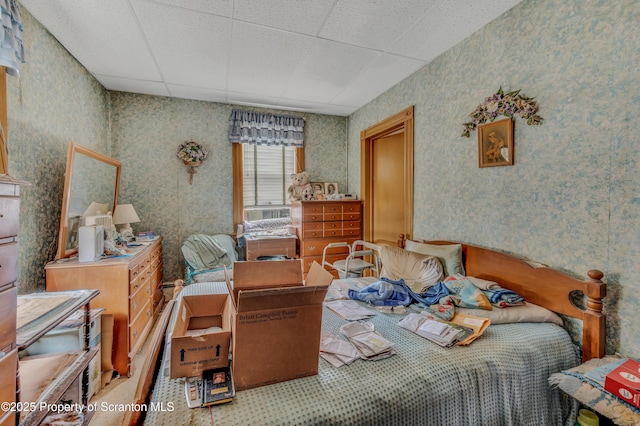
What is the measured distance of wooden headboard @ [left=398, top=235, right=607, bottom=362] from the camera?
148 cm

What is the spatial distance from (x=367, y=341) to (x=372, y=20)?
215 cm

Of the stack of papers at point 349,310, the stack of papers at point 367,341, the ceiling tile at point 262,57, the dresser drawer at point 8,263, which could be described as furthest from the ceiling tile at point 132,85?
the stack of papers at point 367,341

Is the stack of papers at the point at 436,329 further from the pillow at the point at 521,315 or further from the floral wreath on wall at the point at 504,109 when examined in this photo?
the floral wreath on wall at the point at 504,109

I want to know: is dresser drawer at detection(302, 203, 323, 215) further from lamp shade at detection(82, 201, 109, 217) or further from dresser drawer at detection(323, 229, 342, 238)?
lamp shade at detection(82, 201, 109, 217)

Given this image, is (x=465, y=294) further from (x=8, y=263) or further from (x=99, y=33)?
(x=99, y=33)

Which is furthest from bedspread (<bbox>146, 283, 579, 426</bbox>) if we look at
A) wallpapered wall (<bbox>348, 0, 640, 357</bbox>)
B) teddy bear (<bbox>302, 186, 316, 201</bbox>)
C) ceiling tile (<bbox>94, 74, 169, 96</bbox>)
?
ceiling tile (<bbox>94, 74, 169, 96</bbox>)

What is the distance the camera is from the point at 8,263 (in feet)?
3.30

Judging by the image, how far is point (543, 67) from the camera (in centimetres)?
176

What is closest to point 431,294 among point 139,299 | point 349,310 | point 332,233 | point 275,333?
point 349,310

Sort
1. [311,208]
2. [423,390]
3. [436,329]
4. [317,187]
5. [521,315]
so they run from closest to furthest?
[423,390]
[436,329]
[521,315]
[311,208]
[317,187]

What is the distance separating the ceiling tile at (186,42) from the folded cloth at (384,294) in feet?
7.36

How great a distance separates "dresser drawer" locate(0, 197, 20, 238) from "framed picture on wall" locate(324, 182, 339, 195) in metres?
3.52

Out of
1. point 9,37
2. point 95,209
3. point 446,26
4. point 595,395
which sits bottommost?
point 595,395

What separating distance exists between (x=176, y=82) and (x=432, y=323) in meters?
3.49
